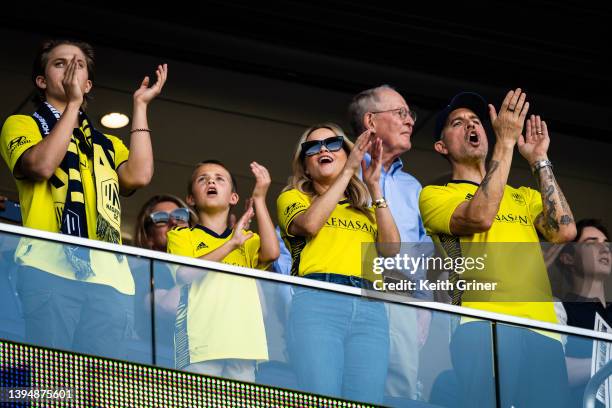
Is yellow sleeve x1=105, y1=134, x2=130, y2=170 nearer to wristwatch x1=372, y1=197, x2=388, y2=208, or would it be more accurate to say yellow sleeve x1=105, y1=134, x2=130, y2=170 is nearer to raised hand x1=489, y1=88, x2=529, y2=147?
wristwatch x1=372, y1=197, x2=388, y2=208

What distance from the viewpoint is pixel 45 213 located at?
601cm

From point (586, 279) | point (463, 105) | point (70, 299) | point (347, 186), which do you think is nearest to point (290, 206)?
point (347, 186)

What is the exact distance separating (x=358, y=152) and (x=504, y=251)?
0.93 m

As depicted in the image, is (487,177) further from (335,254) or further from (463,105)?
(335,254)

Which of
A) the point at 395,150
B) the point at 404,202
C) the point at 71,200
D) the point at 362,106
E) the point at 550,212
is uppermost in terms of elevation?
the point at 362,106

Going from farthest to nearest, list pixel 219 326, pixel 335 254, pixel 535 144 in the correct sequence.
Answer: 1. pixel 535 144
2. pixel 335 254
3. pixel 219 326

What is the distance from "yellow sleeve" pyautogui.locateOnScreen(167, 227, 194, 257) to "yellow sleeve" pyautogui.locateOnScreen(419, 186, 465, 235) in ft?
4.20

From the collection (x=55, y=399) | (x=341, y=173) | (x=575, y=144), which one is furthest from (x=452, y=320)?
(x=575, y=144)

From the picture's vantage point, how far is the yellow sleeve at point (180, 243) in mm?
6824

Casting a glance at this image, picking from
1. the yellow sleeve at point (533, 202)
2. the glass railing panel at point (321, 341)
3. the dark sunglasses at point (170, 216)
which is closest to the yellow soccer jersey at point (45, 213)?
the glass railing panel at point (321, 341)

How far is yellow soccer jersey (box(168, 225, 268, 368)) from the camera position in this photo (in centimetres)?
569

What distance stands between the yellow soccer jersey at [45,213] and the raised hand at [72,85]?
8.5 inches

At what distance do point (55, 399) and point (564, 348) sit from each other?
243 cm

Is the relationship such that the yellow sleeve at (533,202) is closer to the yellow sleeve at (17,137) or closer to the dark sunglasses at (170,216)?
the dark sunglasses at (170,216)
